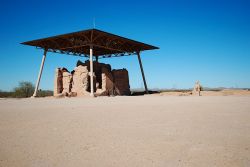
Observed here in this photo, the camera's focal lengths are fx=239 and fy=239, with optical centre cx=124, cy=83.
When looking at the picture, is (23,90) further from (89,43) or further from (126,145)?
(126,145)

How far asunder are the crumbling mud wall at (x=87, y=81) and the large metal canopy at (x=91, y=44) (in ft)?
6.90

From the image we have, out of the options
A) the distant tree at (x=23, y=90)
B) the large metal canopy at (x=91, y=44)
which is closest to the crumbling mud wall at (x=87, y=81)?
the large metal canopy at (x=91, y=44)

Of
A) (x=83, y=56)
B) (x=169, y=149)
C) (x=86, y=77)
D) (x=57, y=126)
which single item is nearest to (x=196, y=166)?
(x=169, y=149)

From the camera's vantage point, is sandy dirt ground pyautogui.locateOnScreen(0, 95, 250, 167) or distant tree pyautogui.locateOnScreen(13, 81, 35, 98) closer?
sandy dirt ground pyautogui.locateOnScreen(0, 95, 250, 167)

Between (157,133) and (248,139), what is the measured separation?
6.27 feet

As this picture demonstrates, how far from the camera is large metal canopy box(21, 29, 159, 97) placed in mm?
25086

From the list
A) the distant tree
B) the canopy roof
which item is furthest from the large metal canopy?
the distant tree

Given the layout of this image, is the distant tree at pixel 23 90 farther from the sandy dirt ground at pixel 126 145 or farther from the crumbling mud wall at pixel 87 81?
the sandy dirt ground at pixel 126 145

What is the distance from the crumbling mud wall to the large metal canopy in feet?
6.90

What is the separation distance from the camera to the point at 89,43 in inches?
1019

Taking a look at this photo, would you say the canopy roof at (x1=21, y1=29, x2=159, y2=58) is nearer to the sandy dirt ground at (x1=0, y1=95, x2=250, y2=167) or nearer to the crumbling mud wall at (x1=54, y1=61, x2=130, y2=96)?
the crumbling mud wall at (x1=54, y1=61, x2=130, y2=96)

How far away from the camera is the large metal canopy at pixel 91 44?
25086 mm

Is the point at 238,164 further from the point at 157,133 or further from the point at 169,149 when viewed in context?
the point at 157,133

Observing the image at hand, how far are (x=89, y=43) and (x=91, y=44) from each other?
0.41 m
